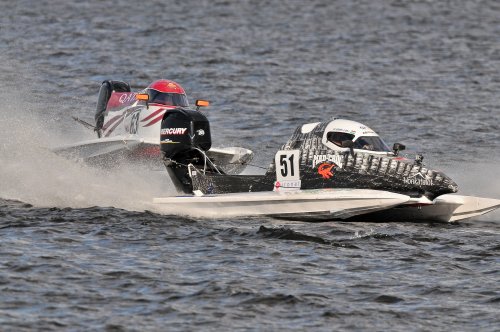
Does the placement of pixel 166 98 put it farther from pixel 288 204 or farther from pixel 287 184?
pixel 288 204

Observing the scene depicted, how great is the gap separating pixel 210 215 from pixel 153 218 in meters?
0.98

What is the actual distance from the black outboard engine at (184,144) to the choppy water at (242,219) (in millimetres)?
860

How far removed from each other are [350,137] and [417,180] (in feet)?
4.07

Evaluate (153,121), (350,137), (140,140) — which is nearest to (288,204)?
(350,137)

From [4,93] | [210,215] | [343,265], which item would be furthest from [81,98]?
[343,265]

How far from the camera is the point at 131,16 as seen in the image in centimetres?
4931

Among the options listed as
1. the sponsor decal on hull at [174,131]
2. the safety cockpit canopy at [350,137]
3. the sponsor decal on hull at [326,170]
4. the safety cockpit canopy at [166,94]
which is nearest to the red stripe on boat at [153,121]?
the safety cockpit canopy at [166,94]

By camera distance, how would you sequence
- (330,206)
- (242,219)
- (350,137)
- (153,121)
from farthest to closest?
(153,121)
(242,219)
(350,137)
(330,206)

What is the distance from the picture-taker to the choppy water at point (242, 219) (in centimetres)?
1261

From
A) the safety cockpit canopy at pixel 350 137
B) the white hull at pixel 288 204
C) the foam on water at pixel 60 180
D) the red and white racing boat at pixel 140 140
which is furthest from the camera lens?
the red and white racing boat at pixel 140 140

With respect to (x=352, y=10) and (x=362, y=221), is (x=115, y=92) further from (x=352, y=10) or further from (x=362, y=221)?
(x=352, y=10)

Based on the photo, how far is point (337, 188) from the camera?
17266 millimetres

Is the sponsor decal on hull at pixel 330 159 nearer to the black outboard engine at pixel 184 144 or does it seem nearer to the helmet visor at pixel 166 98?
the black outboard engine at pixel 184 144

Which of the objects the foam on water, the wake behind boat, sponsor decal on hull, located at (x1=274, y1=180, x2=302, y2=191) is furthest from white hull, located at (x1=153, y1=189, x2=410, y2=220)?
the foam on water
